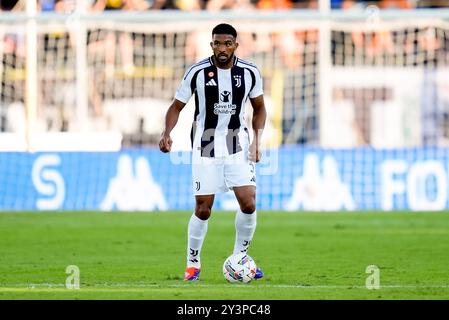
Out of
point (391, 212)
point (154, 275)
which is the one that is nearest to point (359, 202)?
point (391, 212)

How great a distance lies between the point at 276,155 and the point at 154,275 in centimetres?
854

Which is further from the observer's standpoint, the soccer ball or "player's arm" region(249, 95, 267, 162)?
"player's arm" region(249, 95, 267, 162)

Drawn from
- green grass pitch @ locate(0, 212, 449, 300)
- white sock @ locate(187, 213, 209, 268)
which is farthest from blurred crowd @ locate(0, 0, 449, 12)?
white sock @ locate(187, 213, 209, 268)

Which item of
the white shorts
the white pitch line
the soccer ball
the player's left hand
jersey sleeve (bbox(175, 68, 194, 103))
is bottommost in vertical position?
the white pitch line

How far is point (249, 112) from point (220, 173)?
13085mm

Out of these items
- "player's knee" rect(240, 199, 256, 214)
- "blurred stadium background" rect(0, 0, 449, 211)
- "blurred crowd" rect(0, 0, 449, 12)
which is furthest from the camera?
"blurred crowd" rect(0, 0, 449, 12)

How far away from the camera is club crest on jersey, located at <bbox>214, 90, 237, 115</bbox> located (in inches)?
391

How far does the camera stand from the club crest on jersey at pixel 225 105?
32.6ft

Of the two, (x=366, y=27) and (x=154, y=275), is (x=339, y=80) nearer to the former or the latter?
(x=366, y=27)

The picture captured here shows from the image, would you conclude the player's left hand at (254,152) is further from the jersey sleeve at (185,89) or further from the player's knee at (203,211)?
the jersey sleeve at (185,89)

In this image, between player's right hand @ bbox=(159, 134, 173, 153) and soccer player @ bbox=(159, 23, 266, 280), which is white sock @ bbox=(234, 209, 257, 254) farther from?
player's right hand @ bbox=(159, 134, 173, 153)

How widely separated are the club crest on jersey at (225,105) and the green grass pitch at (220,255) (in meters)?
1.45

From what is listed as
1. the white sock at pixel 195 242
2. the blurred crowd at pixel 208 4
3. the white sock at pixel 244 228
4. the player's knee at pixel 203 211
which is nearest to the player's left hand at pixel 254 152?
the white sock at pixel 244 228

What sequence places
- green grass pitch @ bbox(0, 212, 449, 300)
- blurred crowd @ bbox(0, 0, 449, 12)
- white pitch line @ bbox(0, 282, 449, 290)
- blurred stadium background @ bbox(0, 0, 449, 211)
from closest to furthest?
1. green grass pitch @ bbox(0, 212, 449, 300)
2. white pitch line @ bbox(0, 282, 449, 290)
3. blurred stadium background @ bbox(0, 0, 449, 211)
4. blurred crowd @ bbox(0, 0, 449, 12)
